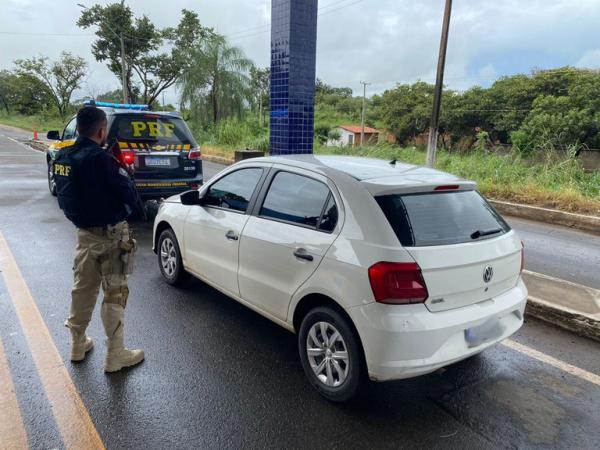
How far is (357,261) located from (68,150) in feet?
6.69

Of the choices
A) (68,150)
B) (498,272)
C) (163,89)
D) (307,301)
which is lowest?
(307,301)

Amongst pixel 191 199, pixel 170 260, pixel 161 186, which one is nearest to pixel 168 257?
pixel 170 260

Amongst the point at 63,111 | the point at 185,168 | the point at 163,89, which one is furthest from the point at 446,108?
the point at 63,111

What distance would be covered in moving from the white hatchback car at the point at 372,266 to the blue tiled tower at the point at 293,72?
543 centimetres

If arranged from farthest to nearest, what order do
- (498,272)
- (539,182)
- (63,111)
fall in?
(63,111)
(539,182)
(498,272)

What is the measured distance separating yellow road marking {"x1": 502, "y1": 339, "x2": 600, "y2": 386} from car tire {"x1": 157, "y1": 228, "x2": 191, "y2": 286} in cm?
313

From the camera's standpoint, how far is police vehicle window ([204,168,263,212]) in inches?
146

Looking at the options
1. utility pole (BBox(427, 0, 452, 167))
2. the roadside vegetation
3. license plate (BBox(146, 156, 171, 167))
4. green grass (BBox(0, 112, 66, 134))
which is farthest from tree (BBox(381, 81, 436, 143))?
license plate (BBox(146, 156, 171, 167))

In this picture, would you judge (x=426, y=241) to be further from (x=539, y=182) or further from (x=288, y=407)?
(x=539, y=182)

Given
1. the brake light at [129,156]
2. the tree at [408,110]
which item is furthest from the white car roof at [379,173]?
the tree at [408,110]

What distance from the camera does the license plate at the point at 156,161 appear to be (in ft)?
23.7

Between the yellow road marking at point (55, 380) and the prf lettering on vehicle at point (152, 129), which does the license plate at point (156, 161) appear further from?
the yellow road marking at point (55, 380)

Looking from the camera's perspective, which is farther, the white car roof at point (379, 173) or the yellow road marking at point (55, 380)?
the white car roof at point (379, 173)

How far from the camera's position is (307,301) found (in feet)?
9.87
